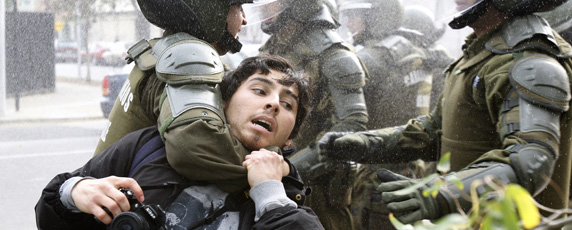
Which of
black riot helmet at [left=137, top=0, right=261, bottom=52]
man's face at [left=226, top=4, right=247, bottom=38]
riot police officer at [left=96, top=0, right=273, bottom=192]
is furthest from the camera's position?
man's face at [left=226, top=4, right=247, bottom=38]

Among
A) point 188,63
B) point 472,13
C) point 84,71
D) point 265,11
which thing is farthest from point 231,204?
point 84,71

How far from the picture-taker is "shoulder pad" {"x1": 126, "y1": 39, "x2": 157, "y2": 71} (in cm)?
238

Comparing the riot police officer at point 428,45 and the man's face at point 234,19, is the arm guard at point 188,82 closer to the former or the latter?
the man's face at point 234,19

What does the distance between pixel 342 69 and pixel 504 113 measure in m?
1.75

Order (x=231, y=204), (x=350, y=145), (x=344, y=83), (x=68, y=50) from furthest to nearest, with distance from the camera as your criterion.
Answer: (x=68, y=50) < (x=344, y=83) < (x=350, y=145) < (x=231, y=204)

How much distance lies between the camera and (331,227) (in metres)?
4.43

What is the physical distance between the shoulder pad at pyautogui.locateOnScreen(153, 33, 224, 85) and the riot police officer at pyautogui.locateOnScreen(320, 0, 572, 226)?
0.70 meters

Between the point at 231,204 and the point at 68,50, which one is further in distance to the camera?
the point at 68,50

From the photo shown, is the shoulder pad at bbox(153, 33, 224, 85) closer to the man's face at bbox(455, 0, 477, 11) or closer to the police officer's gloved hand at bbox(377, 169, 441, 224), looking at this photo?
the police officer's gloved hand at bbox(377, 169, 441, 224)

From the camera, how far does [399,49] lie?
5.87m

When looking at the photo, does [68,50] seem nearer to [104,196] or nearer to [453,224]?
[104,196]

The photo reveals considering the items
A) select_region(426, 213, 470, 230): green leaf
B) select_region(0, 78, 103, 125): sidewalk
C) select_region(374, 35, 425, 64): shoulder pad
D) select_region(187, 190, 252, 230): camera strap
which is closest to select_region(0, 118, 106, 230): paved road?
select_region(0, 78, 103, 125): sidewalk

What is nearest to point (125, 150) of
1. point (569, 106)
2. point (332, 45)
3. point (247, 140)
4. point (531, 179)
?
point (247, 140)

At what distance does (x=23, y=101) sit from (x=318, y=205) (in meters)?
9.25
